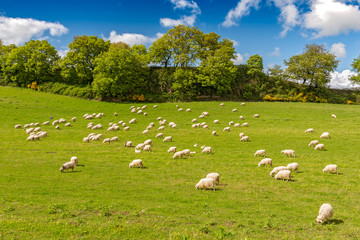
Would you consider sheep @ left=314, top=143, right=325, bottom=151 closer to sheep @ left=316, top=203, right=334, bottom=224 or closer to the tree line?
sheep @ left=316, top=203, right=334, bottom=224

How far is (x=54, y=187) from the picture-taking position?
16.1m

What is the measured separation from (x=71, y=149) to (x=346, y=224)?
25184 millimetres

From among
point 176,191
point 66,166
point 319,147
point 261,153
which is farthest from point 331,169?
point 66,166

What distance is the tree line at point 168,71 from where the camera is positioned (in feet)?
232

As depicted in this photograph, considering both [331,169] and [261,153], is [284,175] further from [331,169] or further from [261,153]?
[261,153]

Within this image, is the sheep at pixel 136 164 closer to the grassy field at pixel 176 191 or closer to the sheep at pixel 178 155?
the grassy field at pixel 176 191

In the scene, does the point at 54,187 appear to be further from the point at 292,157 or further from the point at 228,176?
the point at 292,157

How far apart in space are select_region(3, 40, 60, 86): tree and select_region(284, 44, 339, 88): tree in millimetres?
72609

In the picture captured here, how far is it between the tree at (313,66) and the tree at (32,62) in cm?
7261

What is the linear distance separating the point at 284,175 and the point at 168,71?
A: 66.7 m

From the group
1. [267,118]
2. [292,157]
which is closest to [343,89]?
[267,118]

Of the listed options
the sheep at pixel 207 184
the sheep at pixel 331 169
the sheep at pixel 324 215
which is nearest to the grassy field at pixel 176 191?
the sheep at pixel 324 215

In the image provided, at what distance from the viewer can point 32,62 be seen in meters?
79.5

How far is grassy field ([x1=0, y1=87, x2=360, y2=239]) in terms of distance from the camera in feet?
35.0
